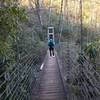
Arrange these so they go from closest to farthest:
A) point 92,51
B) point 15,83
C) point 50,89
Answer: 1. point 15,83
2. point 50,89
3. point 92,51

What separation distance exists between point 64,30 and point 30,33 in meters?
12.9

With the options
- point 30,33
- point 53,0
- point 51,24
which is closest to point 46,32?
point 51,24

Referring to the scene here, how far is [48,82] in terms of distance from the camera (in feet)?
23.5

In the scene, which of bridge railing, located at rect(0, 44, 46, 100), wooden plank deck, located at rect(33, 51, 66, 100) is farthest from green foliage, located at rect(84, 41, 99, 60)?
bridge railing, located at rect(0, 44, 46, 100)

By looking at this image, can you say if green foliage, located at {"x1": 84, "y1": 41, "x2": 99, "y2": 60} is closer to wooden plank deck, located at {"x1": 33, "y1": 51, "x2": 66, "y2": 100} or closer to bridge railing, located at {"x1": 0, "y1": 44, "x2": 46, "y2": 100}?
wooden plank deck, located at {"x1": 33, "y1": 51, "x2": 66, "y2": 100}

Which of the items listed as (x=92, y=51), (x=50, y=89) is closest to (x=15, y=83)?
(x=50, y=89)

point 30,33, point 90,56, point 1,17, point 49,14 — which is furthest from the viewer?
point 49,14

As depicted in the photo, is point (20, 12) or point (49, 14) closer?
point (20, 12)

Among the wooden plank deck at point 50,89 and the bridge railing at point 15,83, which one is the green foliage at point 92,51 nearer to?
the wooden plank deck at point 50,89

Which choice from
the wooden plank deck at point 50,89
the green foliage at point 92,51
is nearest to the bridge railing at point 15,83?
the wooden plank deck at point 50,89

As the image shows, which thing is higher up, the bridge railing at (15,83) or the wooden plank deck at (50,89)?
the bridge railing at (15,83)

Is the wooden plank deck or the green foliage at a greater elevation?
the green foliage

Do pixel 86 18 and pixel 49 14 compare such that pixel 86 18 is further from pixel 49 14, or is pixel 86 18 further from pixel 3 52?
pixel 3 52

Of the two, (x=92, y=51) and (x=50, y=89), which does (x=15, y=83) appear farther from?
(x=92, y=51)
